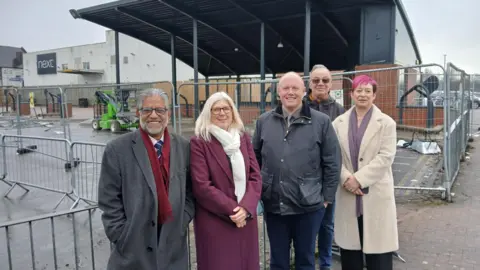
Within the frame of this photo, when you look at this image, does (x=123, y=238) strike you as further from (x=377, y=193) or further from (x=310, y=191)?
(x=377, y=193)

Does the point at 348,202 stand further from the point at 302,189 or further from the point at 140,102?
the point at 140,102

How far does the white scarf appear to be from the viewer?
248 centimetres

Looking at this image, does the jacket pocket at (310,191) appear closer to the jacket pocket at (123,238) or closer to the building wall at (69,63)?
the jacket pocket at (123,238)

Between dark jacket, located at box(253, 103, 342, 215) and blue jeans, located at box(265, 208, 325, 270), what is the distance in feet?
0.34

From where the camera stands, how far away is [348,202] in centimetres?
313

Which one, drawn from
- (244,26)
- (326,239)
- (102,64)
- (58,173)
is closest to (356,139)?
(326,239)

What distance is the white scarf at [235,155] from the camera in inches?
97.5

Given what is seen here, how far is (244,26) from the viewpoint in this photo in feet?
61.1

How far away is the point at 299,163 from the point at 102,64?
53.0 m

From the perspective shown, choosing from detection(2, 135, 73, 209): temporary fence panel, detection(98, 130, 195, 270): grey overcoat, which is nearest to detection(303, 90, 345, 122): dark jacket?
detection(98, 130, 195, 270): grey overcoat

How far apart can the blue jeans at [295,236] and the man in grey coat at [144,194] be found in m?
0.92

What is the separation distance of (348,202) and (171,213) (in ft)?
5.17

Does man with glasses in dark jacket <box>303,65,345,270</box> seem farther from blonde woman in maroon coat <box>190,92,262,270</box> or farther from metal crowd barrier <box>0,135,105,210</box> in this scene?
metal crowd barrier <box>0,135,105,210</box>

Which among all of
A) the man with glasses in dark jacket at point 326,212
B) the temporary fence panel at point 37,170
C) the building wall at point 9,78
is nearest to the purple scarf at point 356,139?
the man with glasses in dark jacket at point 326,212
